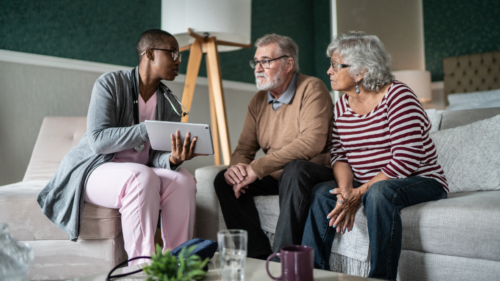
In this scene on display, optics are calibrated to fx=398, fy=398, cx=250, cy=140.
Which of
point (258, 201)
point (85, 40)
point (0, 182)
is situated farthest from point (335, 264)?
point (85, 40)

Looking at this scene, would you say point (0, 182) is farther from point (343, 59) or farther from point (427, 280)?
point (427, 280)

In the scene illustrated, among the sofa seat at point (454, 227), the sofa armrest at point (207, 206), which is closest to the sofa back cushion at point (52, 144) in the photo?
the sofa armrest at point (207, 206)

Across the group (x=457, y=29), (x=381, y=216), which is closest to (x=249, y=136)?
(x=381, y=216)

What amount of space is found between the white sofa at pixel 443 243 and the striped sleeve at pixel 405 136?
146 millimetres

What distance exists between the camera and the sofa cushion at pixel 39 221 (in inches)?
57.6

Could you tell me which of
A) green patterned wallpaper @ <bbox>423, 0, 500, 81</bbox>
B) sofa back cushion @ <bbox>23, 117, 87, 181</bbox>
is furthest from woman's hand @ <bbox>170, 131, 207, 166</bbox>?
green patterned wallpaper @ <bbox>423, 0, 500, 81</bbox>

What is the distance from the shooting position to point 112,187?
4.72 feet

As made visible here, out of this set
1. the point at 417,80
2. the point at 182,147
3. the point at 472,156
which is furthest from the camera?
the point at 417,80

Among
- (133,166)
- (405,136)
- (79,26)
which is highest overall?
(79,26)

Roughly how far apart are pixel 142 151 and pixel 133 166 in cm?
20

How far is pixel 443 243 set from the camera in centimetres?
127

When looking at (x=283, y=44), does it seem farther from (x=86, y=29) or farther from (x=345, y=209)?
(x=86, y=29)

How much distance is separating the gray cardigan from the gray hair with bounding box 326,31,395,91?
0.85 metres

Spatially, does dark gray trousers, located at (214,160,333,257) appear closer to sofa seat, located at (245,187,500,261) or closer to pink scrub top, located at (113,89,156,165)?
sofa seat, located at (245,187,500,261)
